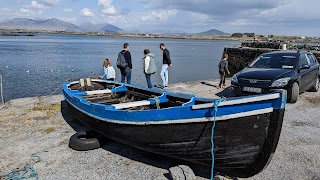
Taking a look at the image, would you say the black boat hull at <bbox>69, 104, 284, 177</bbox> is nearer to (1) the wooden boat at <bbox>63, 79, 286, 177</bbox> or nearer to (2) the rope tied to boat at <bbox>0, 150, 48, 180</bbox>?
(1) the wooden boat at <bbox>63, 79, 286, 177</bbox>

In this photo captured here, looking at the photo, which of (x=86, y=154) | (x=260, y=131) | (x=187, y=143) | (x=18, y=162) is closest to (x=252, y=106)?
(x=260, y=131)

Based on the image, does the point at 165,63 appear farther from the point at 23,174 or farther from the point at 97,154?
the point at 23,174

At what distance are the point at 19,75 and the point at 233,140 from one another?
2643cm

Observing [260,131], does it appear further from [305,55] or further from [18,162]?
[305,55]

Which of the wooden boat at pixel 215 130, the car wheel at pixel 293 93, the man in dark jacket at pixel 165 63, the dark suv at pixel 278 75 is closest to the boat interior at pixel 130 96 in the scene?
the wooden boat at pixel 215 130

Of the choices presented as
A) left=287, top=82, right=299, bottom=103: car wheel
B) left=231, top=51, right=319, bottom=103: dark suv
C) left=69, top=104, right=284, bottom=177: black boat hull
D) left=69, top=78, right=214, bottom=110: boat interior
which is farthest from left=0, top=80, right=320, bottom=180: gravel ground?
left=231, top=51, right=319, bottom=103: dark suv

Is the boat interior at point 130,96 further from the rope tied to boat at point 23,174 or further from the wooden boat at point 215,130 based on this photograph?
the rope tied to boat at point 23,174

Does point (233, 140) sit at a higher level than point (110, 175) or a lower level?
higher

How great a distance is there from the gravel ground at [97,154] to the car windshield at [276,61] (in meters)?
2.20

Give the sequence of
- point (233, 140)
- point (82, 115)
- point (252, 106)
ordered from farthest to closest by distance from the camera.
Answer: point (82, 115) < point (233, 140) < point (252, 106)

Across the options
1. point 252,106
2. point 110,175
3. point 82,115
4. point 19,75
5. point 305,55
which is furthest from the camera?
point 19,75

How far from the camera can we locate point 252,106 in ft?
14.2

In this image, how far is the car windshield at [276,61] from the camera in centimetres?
1073

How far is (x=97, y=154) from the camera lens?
621cm
